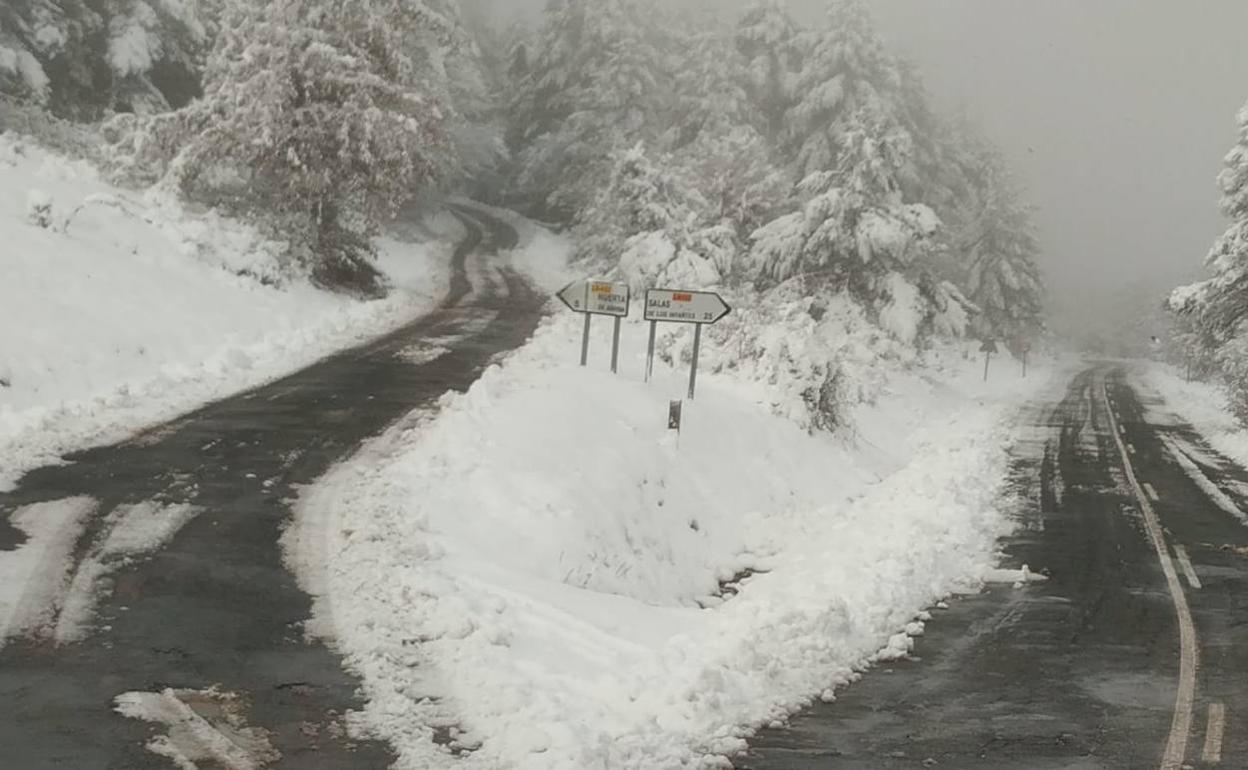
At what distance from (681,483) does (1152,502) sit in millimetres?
8281

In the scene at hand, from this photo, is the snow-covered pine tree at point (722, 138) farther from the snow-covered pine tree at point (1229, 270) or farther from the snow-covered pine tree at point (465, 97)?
the snow-covered pine tree at point (1229, 270)

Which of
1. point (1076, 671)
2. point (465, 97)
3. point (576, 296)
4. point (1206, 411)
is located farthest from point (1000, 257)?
point (1076, 671)

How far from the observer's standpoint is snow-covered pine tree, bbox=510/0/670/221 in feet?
138

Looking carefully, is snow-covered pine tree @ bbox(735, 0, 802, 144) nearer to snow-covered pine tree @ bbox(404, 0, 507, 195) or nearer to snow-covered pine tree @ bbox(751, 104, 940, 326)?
snow-covered pine tree @ bbox(404, 0, 507, 195)

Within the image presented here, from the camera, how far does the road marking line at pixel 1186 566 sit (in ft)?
34.7

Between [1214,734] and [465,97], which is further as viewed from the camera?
[465,97]

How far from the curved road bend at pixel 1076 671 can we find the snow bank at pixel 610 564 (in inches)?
14.9

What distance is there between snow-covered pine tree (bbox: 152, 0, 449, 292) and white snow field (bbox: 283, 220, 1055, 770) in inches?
318

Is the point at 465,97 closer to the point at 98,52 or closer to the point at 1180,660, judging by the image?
the point at 98,52

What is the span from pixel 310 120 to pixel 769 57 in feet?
76.7

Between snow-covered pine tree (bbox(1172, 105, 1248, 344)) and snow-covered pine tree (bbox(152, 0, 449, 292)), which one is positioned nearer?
snow-covered pine tree (bbox(152, 0, 449, 292))

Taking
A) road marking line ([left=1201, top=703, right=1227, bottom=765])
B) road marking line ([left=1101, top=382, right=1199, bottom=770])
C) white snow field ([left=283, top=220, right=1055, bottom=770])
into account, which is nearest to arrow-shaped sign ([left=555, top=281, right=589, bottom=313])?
white snow field ([left=283, top=220, right=1055, bottom=770])

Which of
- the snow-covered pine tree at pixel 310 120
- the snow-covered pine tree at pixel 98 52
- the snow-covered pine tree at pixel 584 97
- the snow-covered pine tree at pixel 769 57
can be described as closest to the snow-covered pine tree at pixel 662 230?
the snow-covered pine tree at pixel 310 120

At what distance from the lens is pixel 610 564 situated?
9.52m
